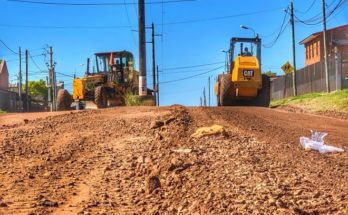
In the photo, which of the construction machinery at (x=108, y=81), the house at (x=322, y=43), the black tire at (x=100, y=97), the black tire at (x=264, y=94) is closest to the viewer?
the black tire at (x=264, y=94)

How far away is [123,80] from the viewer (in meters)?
28.5

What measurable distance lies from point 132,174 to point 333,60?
27224 millimetres

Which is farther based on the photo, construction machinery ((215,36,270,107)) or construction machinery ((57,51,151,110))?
construction machinery ((57,51,151,110))

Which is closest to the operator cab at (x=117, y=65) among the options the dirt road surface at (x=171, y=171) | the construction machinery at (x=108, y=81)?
the construction machinery at (x=108, y=81)

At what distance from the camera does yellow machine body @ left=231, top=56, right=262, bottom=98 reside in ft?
68.4

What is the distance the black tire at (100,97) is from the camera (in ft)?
85.2

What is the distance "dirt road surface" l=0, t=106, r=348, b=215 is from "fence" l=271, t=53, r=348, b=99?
2100cm

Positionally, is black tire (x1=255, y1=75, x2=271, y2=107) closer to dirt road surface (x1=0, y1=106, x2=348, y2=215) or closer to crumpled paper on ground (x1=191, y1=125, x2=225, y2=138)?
dirt road surface (x1=0, y1=106, x2=348, y2=215)

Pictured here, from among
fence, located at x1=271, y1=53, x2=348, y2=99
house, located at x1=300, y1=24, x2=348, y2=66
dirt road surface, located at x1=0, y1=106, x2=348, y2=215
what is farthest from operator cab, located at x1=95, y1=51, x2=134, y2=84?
Answer: house, located at x1=300, y1=24, x2=348, y2=66

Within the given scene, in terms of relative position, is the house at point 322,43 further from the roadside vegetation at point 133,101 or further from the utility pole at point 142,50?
the roadside vegetation at point 133,101

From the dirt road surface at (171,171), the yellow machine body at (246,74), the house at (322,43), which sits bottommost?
the dirt road surface at (171,171)

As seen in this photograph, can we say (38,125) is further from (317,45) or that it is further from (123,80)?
(317,45)

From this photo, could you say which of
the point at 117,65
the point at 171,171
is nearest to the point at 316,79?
the point at 117,65

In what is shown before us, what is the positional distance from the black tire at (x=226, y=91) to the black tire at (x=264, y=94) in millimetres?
1028
